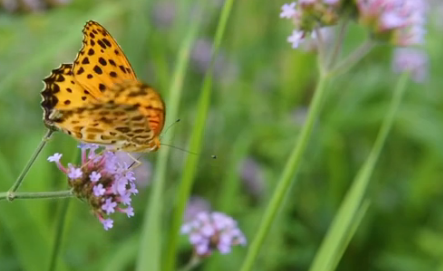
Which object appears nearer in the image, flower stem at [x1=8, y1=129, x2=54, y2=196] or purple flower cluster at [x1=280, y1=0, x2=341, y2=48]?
flower stem at [x1=8, y1=129, x2=54, y2=196]

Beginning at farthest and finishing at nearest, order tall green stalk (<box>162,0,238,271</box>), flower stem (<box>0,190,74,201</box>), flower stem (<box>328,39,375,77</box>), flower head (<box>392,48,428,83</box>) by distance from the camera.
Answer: flower head (<box>392,48,428,83</box>), flower stem (<box>328,39,375,77</box>), tall green stalk (<box>162,0,238,271</box>), flower stem (<box>0,190,74,201</box>)

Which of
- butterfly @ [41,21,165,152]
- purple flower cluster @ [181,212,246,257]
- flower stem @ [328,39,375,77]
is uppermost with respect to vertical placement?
flower stem @ [328,39,375,77]

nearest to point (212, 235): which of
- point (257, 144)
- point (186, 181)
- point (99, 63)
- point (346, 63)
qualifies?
point (186, 181)

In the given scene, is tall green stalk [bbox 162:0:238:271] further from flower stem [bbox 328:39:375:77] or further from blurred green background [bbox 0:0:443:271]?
blurred green background [bbox 0:0:443:271]

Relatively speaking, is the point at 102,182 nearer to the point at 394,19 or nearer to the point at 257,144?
the point at 394,19

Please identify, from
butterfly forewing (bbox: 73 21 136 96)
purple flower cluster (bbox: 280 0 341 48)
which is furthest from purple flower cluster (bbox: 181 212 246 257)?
butterfly forewing (bbox: 73 21 136 96)

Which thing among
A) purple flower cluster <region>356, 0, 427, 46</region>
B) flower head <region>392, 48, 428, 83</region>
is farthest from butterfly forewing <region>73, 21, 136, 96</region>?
flower head <region>392, 48, 428, 83</region>

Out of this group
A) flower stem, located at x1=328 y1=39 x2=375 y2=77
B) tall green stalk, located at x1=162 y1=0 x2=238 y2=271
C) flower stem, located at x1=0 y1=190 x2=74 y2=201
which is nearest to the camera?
flower stem, located at x1=0 y1=190 x2=74 y2=201

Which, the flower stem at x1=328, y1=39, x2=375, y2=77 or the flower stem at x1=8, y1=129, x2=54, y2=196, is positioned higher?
the flower stem at x1=328, y1=39, x2=375, y2=77
